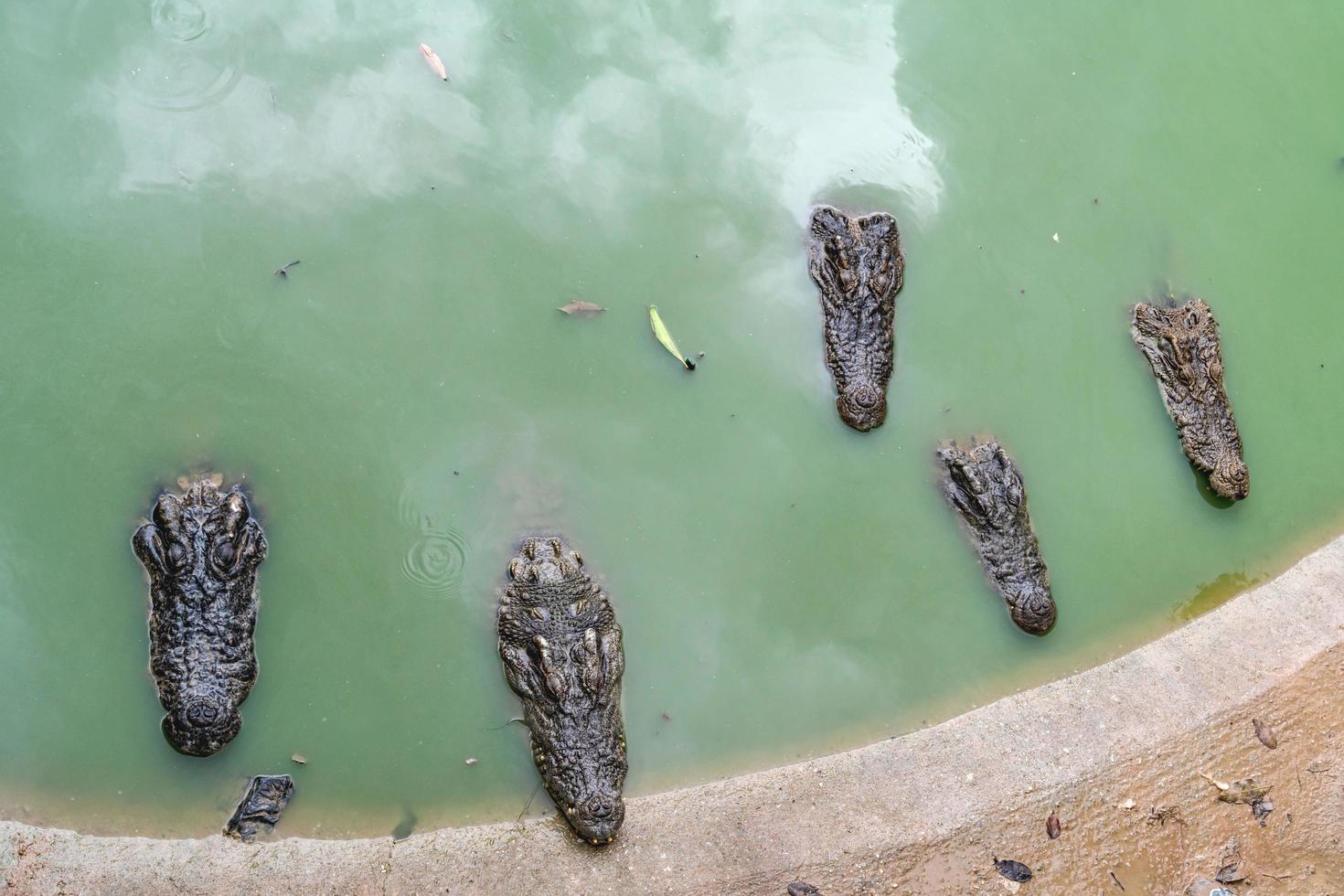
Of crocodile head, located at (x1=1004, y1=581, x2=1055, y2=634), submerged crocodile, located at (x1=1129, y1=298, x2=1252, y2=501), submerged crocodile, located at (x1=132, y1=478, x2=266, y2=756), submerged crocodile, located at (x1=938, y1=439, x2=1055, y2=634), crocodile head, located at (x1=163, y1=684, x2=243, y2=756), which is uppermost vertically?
submerged crocodile, located at (x1=1129, y1=298, x2=1252, y2=501)

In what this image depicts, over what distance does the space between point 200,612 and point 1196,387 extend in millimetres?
5433

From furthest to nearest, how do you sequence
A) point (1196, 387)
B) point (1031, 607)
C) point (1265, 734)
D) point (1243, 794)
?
1. point (1196, 387)
2. point (1031, 607)
3. point (1265, 734)
4. point (1243, 794)

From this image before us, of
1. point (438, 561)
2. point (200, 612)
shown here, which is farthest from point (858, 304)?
point (200, 612)

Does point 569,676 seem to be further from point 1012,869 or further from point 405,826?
point 1012,869

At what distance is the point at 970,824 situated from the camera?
16.1 ft

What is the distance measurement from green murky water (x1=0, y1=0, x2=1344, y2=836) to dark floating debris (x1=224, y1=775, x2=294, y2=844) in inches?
3.9

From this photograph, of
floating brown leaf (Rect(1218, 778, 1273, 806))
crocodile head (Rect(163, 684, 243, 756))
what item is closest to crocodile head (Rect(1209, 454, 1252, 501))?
floating brown leaf (Rect(1218, 778, 1273, 806))

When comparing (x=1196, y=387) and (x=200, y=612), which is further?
(x=1196, y=387)

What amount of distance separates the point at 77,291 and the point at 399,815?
10.4 feet

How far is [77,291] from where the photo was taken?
5.23m

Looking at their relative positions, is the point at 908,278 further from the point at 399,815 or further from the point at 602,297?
the point at 399,815

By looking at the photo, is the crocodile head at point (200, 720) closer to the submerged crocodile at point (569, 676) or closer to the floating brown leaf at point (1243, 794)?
the submerged crocodile at point (569, 676)

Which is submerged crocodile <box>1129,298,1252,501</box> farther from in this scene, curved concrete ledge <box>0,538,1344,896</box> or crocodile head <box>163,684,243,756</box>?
crocodile head <box>163,684,243,756</box>

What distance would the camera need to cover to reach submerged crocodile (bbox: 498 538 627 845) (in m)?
4.76
